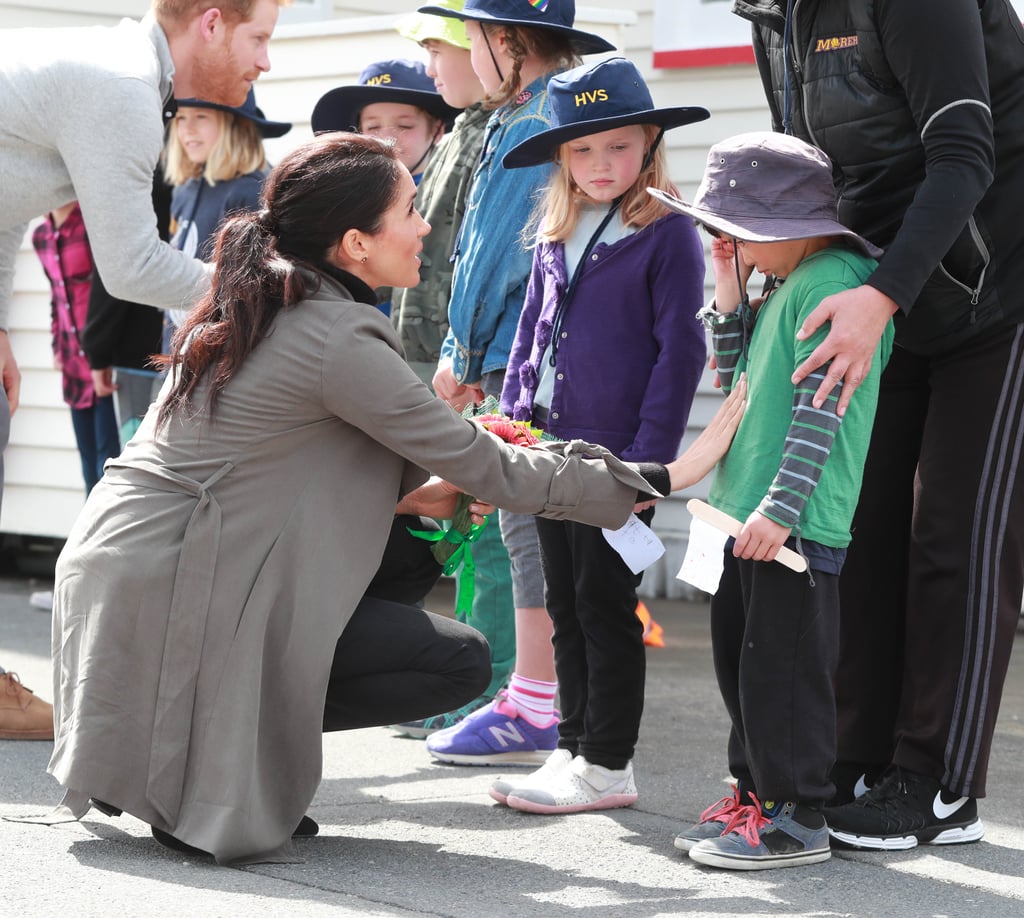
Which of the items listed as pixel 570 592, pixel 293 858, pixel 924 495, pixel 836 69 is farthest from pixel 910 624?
pixel 293 858

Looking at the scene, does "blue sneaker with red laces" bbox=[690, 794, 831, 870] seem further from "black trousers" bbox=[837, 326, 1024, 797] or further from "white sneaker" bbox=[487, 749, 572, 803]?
"white sneaker" bbox=[487, 749, 572, 803]

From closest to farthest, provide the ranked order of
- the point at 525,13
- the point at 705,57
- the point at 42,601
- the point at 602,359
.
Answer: the point at 602,359, the point at 525,13, the point at 42,601, the point at 705,57

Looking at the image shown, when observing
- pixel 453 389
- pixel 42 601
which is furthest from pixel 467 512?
pixel 42 601

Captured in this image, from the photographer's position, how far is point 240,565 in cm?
303

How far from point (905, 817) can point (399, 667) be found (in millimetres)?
1106

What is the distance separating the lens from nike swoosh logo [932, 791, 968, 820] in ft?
11.0

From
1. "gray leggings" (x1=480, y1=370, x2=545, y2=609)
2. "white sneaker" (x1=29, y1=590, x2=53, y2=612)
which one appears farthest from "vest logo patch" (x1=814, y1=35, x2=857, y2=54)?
"white sneaker" (x1=29, y1=590, x2=53, y2=612)

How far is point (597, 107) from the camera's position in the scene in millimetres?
3670

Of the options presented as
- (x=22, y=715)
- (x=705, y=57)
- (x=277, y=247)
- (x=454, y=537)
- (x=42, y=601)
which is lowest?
(x=42, y=601)

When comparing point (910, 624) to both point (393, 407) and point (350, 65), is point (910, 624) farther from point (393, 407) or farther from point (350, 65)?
point (350, 65)

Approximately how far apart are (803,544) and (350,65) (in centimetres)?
432

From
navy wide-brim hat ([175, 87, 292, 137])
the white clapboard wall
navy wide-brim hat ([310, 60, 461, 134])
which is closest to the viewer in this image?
navy wide-brim hat ([310, 60, 461, 134])

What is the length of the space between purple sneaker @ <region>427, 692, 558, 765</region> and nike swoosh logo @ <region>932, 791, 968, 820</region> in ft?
3.53

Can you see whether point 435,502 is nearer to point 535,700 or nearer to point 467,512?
point 467,512
